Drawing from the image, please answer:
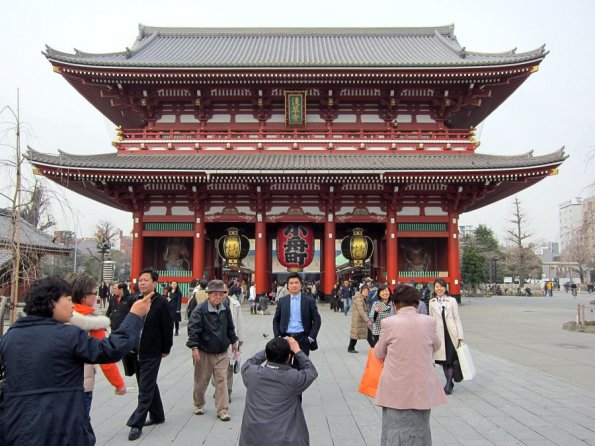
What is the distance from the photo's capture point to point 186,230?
2202 cm

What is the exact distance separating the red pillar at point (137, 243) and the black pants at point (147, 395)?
647 inches

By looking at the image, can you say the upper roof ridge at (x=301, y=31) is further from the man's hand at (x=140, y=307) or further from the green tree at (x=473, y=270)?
the man's hand at (x=140, y=307)

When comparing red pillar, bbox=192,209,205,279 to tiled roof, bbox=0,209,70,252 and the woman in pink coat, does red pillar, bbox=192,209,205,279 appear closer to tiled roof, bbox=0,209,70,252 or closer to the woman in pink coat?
tiled roof, bbox=0,209,70,252

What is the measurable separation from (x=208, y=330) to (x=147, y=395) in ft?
3.46

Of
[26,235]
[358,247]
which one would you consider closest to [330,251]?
[358,247]

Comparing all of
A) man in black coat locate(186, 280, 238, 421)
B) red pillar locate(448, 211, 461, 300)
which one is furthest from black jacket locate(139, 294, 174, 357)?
red pillar locate(448, 211, 461, 300)

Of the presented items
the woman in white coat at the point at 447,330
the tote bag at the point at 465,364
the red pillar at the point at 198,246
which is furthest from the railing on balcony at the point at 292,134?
the tote bag at the point at 465,364

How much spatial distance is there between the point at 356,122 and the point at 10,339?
70.5 ft

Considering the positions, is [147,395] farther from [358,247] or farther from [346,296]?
[358,247]

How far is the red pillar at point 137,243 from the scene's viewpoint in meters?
21.4

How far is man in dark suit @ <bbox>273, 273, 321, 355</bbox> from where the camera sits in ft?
21.8

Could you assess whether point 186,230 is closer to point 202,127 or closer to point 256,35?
point 202,127

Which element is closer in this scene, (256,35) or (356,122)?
(356,122)

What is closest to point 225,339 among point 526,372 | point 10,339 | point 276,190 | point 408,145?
point 10,339
